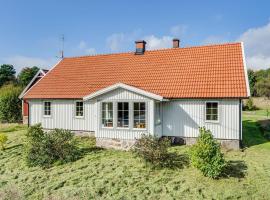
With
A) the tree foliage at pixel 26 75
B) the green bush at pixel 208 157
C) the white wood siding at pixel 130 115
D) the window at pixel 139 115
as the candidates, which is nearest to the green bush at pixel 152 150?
the green bush at pixel 208 157

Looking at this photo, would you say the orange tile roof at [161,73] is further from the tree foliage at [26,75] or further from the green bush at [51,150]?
the tree foliage at [26,75]

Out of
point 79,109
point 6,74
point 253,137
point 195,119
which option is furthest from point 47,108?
point 6,74

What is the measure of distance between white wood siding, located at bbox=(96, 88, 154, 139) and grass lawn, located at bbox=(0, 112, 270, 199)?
146cm

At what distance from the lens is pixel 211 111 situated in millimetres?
17594

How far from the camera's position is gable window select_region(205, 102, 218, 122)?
17484 mm

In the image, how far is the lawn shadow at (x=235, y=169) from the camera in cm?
1291

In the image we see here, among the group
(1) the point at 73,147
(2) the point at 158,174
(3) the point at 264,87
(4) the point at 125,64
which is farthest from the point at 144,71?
(3) the point at 264,87

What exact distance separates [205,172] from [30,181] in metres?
8.50

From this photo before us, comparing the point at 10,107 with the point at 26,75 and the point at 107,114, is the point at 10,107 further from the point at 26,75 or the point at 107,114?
the point at 26,75

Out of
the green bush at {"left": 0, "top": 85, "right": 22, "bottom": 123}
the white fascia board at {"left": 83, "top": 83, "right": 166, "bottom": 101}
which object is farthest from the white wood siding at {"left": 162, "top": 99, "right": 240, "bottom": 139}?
the green bush at {"left": 0, "top": 85, "right": 22, "bottom": 123}

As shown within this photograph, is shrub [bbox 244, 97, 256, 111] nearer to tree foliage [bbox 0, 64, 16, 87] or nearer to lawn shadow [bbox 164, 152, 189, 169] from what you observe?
lawn shadow [bbox 164, 152, 189, 169]

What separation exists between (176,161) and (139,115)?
408cm

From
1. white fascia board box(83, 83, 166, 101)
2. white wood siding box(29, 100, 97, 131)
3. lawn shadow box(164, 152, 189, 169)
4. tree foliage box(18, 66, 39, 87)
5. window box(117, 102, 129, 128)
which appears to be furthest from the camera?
tree foliage box(18, 66, 39, 87)

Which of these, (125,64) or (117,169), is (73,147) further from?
(125,64)
